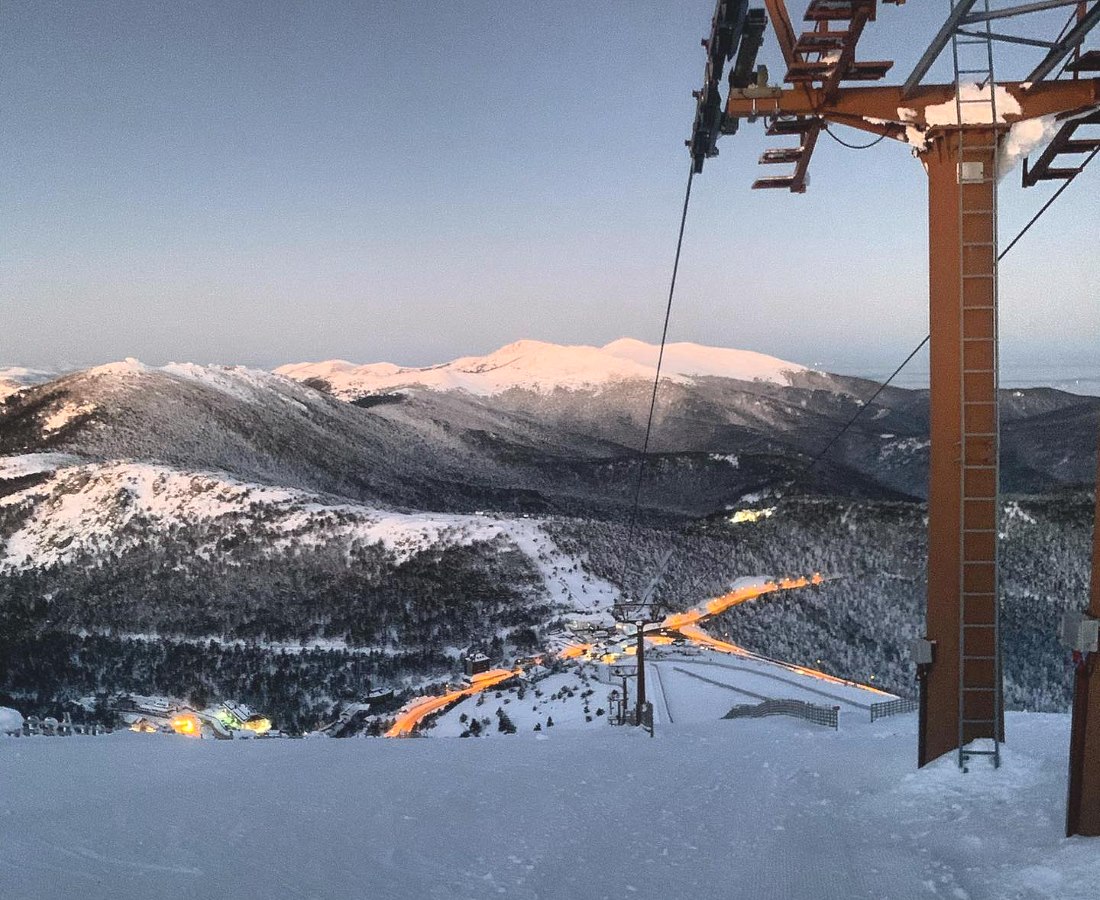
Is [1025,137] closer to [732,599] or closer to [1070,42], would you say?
[1070,42]

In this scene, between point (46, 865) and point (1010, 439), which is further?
point (1010, 439)

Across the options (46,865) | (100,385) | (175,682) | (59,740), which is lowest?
(175,682)

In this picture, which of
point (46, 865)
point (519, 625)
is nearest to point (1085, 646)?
point (46, 865)

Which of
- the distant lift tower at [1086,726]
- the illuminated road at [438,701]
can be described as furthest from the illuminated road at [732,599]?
the distant lift tower at [1086,726]

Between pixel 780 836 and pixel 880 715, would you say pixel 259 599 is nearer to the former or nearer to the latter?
pixel 880 715

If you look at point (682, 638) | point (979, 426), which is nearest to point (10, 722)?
point (979, 426)

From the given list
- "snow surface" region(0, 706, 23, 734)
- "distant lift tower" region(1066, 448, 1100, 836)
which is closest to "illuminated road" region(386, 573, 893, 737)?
"snow surface" region(0, 706, 23, 734)

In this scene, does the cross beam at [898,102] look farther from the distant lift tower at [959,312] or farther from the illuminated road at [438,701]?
the illuminated road at [438,701]
